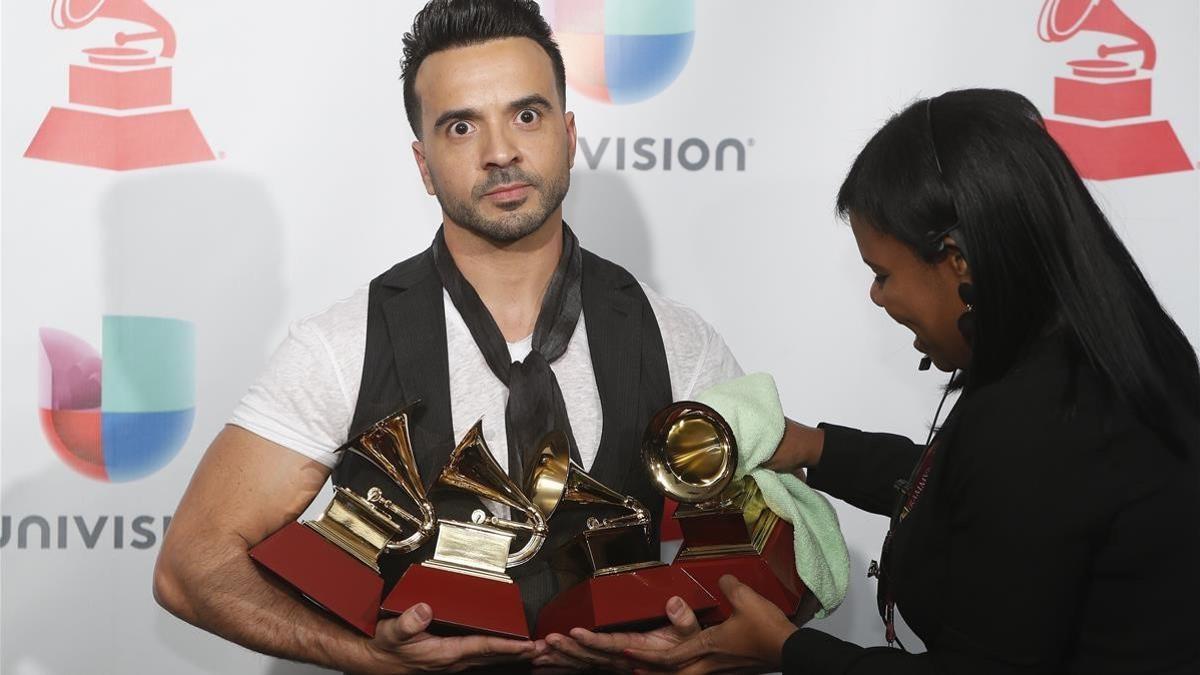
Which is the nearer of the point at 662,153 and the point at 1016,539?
the point at 1016,539

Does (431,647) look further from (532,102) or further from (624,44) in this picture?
(624,44)

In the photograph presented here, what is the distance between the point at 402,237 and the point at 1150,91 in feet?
6.21

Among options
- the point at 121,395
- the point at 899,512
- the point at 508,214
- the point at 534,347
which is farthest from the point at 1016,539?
the point at 121,395

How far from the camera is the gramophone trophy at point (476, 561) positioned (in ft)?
6.09

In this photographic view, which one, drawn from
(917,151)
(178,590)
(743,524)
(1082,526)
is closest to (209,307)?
(178,590)

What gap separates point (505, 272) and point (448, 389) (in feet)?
0.86

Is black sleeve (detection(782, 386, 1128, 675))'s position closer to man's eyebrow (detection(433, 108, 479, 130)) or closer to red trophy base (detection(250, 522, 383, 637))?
red trophy base (detection(250, 522, 383, 637))

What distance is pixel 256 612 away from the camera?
2021mm

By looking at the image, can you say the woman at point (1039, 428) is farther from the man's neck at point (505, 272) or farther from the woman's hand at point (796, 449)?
the man's neck at point (505, 272)

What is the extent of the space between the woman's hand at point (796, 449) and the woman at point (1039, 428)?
53cm

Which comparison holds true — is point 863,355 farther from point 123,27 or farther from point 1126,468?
point 123,27

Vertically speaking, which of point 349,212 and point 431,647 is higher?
point 349,212

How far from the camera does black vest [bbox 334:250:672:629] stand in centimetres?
207

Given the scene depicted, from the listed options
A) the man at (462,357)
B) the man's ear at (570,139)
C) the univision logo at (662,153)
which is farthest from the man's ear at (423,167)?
the univision logo at (662,153)
